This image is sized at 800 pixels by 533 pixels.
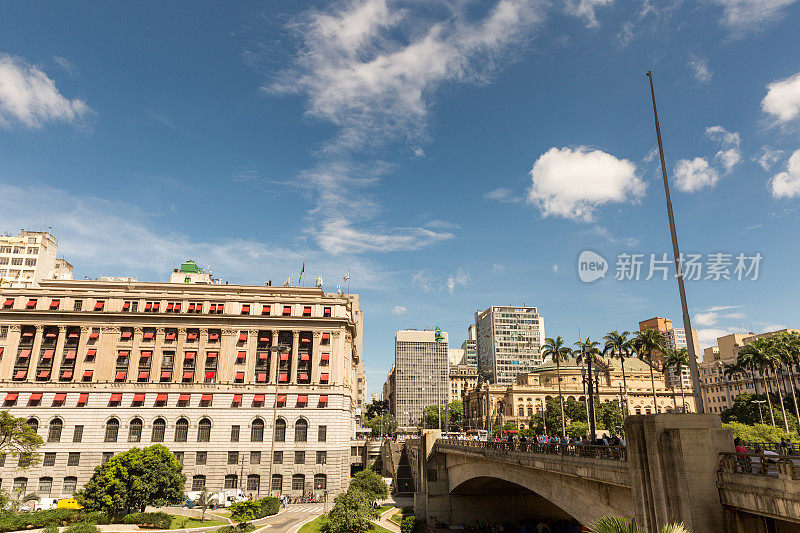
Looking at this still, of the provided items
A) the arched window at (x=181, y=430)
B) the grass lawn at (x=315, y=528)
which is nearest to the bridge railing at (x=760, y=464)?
the grass lawn at (x=315, y=528)

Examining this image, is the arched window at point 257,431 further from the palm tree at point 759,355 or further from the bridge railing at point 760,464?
the palm tree at point 759,355

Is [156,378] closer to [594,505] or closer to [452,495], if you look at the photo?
[452,495]

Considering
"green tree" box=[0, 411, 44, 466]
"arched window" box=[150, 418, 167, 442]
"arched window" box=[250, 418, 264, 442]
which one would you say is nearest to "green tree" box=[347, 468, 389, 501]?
"arched window" box=[250, 418, 264, 442]

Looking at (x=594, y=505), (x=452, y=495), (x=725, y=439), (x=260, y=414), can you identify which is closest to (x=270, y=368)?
(x=260, y=414)

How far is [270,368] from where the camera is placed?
78375 mm

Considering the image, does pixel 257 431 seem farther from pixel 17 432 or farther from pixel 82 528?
pixel 82 528

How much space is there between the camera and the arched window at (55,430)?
71.0 meters

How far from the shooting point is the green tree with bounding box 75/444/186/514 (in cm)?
5069

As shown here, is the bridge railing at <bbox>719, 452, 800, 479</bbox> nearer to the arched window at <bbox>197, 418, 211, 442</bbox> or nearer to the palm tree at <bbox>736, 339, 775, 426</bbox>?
the arched window at <bbox>197, 418, 211, 442</bbox>

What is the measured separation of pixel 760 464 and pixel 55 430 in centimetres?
8440

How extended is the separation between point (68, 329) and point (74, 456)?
19146 millimetres

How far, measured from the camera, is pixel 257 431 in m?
74.6

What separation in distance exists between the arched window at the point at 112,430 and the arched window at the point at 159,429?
5247 mm

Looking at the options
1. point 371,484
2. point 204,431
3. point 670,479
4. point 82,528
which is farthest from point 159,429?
point 670,479
